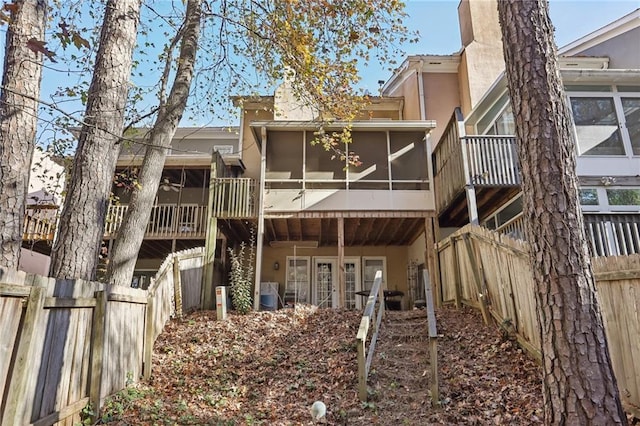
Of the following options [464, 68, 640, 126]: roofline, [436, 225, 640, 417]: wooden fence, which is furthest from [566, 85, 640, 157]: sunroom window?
[436, 225, 640, 417]: wooden fence

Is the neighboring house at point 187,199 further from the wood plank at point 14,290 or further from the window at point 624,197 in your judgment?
the window at point 624,197

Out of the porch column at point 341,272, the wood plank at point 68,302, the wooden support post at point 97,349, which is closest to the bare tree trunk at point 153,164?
the wooden support post at point 97,349

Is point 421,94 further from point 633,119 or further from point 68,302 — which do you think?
point 68,302

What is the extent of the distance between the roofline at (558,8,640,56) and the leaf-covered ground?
35.4 ft

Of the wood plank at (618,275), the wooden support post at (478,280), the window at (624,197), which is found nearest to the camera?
the wood plank at (618,275)

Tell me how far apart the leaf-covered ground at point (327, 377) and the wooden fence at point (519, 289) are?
A: 387 mm

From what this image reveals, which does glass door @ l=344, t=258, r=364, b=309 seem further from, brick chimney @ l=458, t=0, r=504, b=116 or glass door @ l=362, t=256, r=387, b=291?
brick chimney @ l=458, t=0, r=504, b=116

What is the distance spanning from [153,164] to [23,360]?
389 centimetres

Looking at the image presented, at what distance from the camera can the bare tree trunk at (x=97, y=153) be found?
14.9ft

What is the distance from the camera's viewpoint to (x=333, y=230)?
12.6 metres

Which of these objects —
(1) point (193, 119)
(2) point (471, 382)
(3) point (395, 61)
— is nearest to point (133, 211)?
(1) point (193, 119)

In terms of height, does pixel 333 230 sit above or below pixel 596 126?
below

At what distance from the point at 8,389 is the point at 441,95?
1377cm

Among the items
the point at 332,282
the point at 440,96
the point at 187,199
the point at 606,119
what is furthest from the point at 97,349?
the point at 440,96
